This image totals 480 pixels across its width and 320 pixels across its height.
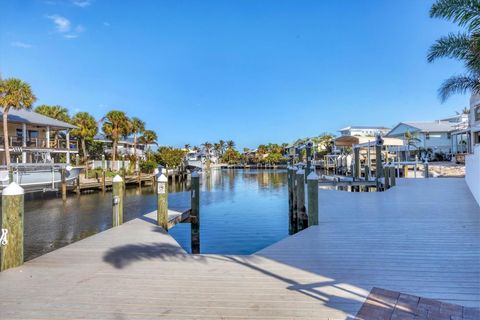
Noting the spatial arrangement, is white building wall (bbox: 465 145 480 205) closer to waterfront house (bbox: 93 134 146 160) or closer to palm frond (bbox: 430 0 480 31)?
palm frond (bbox: 430 0 480 31)

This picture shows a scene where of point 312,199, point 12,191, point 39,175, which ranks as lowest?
point 312,199

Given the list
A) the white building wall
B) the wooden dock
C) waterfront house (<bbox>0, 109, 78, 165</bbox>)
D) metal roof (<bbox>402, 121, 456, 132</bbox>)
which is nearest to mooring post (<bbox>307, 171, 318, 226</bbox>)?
the wooden dock

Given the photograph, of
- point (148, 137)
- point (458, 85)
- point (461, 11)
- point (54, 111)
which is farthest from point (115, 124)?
point (461, 11)

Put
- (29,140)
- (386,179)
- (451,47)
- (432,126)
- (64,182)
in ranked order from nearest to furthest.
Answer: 1. (451,47)
2. (386,179)
3. (64,182)
4. (29,140)
5. (432,126)

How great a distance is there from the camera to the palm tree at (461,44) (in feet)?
25.6

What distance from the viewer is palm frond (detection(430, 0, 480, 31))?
302 inches

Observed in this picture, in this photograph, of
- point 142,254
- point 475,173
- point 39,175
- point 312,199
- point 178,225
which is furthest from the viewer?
point 39,175

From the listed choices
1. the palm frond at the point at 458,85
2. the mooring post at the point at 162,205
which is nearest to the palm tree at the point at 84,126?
the mooring post at the point at 162,205

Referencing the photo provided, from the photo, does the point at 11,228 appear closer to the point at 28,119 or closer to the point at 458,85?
the point at 458,85

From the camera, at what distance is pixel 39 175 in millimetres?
26672

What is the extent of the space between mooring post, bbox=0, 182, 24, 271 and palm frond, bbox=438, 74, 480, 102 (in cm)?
1379

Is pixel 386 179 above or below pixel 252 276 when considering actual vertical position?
above

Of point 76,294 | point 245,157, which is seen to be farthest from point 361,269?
point 245,157

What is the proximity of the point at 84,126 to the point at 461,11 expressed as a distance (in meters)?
43.6
